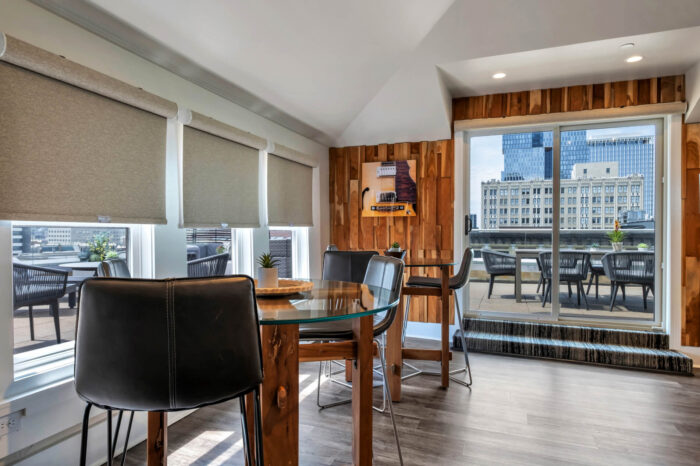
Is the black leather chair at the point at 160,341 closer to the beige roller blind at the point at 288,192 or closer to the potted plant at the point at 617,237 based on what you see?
the beige roller blind at the point at 288,192

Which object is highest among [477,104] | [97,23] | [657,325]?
[477,104]

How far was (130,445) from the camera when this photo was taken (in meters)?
2.24

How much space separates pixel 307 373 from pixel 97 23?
2765 mm

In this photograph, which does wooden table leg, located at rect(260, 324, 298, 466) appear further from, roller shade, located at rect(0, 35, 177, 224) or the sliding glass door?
the sliding glass door

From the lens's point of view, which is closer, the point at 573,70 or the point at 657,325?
the point at 573,70

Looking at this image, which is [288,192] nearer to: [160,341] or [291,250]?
[291,250]

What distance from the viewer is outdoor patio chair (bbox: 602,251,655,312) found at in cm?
395

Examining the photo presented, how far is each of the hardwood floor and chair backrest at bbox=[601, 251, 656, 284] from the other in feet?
3.25

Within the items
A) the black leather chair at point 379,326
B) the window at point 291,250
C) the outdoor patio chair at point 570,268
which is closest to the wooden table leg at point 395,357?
the black leather chair at point 379,326

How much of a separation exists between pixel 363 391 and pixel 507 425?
1204 millimetres

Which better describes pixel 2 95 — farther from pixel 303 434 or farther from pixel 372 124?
pixel 372 124

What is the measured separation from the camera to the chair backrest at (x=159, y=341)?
3.67ft

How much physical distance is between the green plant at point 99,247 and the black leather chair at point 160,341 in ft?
4.00

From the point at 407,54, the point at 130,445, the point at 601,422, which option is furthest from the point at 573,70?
the point at 130,445
